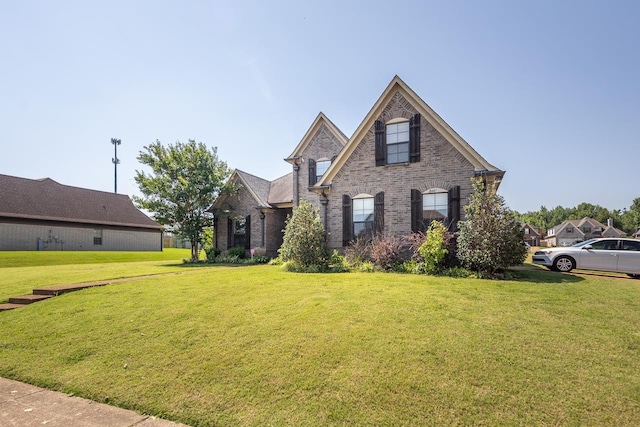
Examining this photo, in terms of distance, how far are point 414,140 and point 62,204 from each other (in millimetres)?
32662

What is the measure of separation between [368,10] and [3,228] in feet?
102

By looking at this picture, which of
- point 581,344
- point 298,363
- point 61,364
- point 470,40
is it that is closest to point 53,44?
point 61,364

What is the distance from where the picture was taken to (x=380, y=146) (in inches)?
545

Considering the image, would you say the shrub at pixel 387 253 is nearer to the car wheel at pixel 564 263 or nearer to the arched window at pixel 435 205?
the arched window at pixel 435 205

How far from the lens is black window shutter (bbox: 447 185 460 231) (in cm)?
1205

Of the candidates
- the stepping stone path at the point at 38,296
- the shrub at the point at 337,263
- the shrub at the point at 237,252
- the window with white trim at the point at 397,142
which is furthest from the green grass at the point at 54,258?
the window with white trim at the point at 397,142

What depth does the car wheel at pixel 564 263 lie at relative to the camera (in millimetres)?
12047

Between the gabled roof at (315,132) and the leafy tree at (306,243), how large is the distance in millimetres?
6945

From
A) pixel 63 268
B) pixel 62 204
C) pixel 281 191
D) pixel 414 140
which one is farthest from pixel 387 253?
pixel 62 204

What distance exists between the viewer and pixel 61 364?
4.43 m

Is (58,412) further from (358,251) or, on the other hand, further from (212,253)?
(212,253)

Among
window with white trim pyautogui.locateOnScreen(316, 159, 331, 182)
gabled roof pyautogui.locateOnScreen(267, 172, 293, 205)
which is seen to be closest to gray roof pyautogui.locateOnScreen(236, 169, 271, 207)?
gabled roof pyautogui.locateOnScreen(267, 172, 293, 205)

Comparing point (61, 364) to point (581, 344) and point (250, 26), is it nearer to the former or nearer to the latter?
point (581, 344)

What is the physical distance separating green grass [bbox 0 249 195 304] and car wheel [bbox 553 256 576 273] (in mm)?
16970
